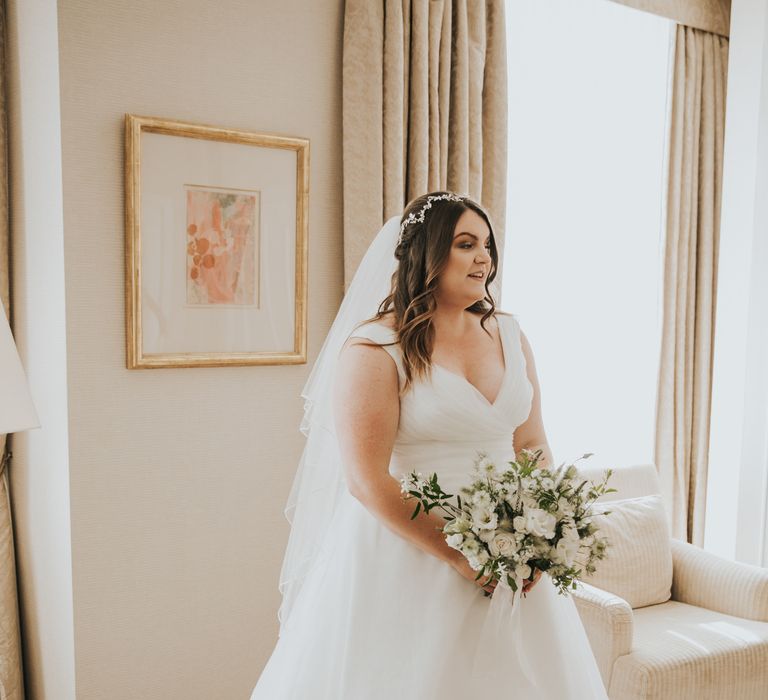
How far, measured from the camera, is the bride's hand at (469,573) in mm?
1896

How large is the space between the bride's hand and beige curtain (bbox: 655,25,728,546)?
7.50ft

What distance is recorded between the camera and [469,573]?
190cm

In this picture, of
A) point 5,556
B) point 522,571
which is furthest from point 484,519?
point 5,556

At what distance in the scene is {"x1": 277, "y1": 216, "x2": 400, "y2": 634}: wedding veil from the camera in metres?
2.28

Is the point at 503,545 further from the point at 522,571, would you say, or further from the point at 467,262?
the point at 467,262

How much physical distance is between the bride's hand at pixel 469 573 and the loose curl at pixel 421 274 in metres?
0.46

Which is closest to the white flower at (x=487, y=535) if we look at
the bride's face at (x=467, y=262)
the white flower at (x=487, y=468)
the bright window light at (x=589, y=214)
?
the white flower at (x=487, y=468)

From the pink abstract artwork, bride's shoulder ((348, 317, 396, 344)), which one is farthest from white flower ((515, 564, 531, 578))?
the pink abstract artwork

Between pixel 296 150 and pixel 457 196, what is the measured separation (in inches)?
32.4

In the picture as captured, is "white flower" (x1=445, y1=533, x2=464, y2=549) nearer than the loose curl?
Yes

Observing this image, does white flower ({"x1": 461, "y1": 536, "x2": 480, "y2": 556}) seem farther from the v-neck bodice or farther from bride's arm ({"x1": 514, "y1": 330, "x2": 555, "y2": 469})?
bride's arm ({"x1": 514, "y1": 330, "x2": 555, "y2": 469})

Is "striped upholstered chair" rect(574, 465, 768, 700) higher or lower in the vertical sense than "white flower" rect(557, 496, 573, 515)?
lower

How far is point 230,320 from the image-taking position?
8.75ft

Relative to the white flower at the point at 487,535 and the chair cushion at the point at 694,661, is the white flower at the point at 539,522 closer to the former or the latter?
the white flower at the point at 487,535
